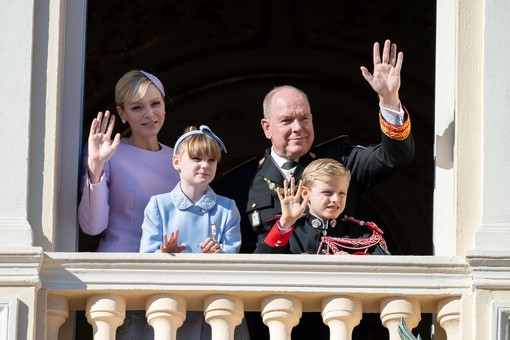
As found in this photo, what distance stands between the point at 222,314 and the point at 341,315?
528 millimetres

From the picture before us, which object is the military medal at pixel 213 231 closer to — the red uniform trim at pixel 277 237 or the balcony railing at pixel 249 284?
the red uniform trim at pixel 277 237

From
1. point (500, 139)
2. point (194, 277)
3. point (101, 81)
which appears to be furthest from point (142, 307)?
point (101, 81)

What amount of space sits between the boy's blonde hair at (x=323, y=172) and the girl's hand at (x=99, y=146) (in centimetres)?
90

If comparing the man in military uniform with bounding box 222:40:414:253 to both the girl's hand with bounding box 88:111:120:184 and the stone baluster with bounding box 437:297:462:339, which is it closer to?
the girl's hand with bounding box 88:111:120:184

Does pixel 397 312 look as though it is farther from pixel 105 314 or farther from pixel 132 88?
pixel 132 88

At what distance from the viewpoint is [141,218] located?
32.8ft

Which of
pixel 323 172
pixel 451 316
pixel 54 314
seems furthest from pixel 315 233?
pixel 54 314

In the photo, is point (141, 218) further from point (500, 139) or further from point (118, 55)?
point (118, 55)

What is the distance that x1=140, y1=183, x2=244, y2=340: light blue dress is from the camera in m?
9.76

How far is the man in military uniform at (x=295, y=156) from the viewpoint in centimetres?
991

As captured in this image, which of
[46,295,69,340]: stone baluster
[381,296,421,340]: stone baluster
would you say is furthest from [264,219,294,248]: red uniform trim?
[46,295,69,340]: stone baluster

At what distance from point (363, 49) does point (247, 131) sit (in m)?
1.08

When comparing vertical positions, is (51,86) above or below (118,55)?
below

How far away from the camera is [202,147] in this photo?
9.86 meters
